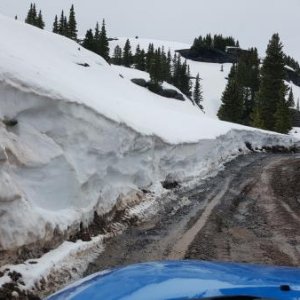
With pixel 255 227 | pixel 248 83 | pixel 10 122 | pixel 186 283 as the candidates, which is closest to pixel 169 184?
pixel 255 227

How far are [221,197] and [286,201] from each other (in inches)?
65.1

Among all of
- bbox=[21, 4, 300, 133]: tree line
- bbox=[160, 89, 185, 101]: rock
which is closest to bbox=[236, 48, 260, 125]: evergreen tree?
bbox=[21, 4, 300, 133]: tree line

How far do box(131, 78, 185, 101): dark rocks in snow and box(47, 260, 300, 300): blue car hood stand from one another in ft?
219

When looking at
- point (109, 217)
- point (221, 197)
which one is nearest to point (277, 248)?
point (109, 217)

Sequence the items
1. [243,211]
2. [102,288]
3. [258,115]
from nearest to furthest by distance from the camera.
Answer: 1. [102,288]
2. [243,211]
3. [258,115]

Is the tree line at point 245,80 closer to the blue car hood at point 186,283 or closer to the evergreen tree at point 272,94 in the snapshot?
the evergreen tree at point 272,94

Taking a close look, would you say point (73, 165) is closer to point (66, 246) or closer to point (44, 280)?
point (66, 246)

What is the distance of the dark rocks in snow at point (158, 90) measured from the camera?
70312mm

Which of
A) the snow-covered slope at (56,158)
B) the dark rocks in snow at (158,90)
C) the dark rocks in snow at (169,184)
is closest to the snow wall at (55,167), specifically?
the snow-covered slope at (56,158)

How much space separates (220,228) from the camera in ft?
30.5

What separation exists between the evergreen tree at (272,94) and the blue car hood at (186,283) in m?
53.5

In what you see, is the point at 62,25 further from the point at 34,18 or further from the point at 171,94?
the point at 171,94

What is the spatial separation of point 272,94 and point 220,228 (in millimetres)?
49510

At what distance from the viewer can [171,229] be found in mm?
9117
